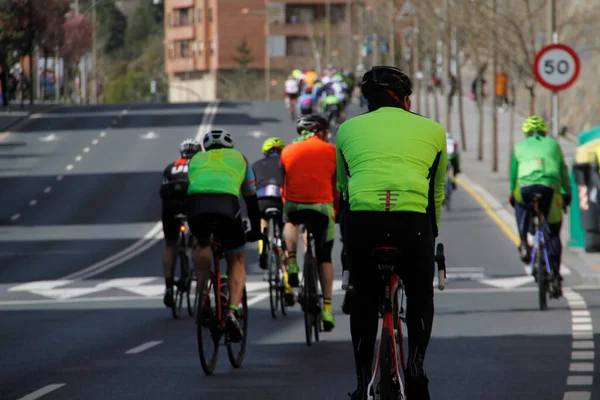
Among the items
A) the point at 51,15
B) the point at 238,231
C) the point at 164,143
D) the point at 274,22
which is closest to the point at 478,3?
the point at 164,143

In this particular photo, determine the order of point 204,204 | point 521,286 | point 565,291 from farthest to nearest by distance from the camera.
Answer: point 521,286 < point 565,291 < point 204,204

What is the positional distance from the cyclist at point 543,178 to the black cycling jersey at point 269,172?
2519 millimetres

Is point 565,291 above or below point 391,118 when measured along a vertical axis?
below

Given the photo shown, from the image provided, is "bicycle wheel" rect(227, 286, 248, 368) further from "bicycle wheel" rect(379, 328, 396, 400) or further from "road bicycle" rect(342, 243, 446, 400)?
"bicycle wheel" rect(379, 328, 396, 400)

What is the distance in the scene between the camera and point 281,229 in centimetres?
1664

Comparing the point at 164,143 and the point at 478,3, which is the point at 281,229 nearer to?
the point at 478,3

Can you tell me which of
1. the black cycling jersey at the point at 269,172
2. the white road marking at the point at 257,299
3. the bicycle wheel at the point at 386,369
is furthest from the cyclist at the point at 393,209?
the white road marking at the point at 257,299

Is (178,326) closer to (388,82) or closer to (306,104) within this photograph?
(388,82)

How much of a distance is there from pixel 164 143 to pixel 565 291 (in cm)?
3750

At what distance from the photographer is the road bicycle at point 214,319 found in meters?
11.4

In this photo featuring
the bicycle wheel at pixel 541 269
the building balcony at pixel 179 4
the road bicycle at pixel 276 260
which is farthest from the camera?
the building balcony at pixel 179 4

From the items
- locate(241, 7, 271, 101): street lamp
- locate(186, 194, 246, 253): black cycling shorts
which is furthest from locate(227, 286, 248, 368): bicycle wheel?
locate(241, 7, 271, 101): street lamp

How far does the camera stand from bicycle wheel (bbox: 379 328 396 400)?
7633 mm

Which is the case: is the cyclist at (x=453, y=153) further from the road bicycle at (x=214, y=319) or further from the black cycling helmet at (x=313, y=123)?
the road bicycle at (x=214, y=319)
